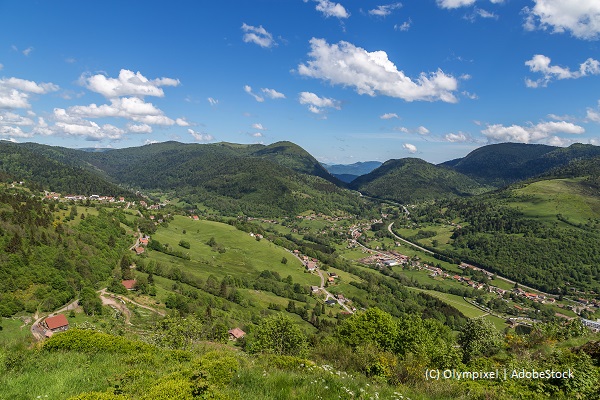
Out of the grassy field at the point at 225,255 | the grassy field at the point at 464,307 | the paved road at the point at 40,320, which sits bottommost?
the grassy field at the point at 464,307

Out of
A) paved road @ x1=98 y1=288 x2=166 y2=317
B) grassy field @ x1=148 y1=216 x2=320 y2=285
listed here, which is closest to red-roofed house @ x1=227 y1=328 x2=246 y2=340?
paved road @ x1=98 y1=288 x2=166 y2=317

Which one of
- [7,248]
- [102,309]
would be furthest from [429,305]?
[7,248]

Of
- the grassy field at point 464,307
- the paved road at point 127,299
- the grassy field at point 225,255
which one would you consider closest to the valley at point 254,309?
the paved road at point 127,299

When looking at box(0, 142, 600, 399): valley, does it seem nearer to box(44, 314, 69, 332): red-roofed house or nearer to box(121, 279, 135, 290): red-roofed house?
box(121, 279, 135, 290): red-roofed house

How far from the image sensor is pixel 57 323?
56.5 m

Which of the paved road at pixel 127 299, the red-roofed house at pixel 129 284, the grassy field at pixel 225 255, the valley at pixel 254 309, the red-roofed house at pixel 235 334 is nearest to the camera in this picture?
the valley at pixel 254 309

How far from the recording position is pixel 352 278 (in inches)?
5876

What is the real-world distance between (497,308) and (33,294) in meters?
161

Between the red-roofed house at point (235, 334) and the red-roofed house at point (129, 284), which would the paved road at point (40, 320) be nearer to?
the red-roofed house at point (129, 284)

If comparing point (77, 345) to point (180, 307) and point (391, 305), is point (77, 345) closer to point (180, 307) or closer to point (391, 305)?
point (180, 307)

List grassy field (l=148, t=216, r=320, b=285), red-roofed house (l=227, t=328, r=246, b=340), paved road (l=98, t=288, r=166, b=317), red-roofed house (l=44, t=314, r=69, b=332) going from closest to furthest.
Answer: red-roofed house (l=44, t=314, r=69, b=332)
red-roofed house (l=227, t=328, r=246, b=340)
paved road (l=98, t=288, r=166, b=317)
grassy field (l=148, t=216, r=320, b=285)

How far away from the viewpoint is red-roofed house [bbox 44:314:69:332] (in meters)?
55.5

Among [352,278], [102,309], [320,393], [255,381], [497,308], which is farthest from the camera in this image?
[352,278]

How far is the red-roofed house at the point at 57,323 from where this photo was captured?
2185 inches
